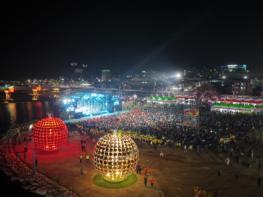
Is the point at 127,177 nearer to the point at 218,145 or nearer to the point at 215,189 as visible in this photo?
the point at 215,189

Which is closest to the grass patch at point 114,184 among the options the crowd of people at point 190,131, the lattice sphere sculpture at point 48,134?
the lattice sphere sculpture at point 48,134

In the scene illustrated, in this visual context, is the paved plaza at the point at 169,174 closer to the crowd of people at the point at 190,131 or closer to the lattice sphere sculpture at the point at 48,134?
the lattice sphere sculpture at the point at 48,134

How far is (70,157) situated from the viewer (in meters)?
24.5

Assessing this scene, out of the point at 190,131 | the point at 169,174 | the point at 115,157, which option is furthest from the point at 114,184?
the point at 190,131

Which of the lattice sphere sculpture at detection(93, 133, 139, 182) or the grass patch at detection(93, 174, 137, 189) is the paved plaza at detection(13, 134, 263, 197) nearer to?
the grass patch at detection(93, 174, 137, 189)

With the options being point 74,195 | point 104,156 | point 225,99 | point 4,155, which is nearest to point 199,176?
point 104,156

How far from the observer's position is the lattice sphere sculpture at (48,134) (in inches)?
950

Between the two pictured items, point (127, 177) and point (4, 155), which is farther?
point (4, 155)

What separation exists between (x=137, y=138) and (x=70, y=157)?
8.95 metres

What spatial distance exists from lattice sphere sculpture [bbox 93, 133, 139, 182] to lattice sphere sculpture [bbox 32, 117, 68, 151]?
7.19 meters

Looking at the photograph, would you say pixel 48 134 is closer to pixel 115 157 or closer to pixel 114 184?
pixel 114 184

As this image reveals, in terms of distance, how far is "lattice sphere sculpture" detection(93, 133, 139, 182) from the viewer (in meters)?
18.0

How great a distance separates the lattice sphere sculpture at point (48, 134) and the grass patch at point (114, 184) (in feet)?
20.6

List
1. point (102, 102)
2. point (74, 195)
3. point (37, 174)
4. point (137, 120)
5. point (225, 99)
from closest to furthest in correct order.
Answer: point (74, 195) → point (37, 174) → point (137, 120) → point (225, 99) → point (102, 102)
